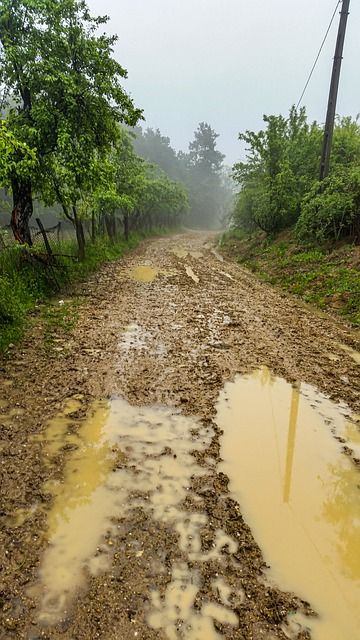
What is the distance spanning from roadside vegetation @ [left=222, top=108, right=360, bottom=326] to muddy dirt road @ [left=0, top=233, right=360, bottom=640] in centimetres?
358

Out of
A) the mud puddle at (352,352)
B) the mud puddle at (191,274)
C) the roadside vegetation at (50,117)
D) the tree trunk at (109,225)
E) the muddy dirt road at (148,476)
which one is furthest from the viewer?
the tree trunk at (109,225)

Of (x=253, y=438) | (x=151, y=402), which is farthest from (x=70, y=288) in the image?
(x=253, y=438)

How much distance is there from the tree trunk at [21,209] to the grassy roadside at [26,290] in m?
1.31

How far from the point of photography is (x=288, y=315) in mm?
9648

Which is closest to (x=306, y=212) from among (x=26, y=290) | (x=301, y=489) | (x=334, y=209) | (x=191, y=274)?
(x=334, y=209)

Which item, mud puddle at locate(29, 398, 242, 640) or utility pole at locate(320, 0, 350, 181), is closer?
mud puddle at locate(29, 398, 242, 640)

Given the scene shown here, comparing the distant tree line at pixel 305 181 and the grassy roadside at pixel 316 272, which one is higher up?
the distant tree line at pixel 305 181

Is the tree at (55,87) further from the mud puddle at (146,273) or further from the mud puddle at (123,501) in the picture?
the mud puddle at (123,501)

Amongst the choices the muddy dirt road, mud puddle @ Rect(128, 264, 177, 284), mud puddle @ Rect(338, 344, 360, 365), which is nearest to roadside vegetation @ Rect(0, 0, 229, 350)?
mud puddle @ Rect(128, 264, 177, 284)

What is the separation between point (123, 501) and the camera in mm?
3570

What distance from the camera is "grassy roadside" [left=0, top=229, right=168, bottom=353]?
7410mm

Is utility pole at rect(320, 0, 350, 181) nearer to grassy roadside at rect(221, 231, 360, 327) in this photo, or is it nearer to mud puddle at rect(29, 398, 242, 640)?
grassy roadside at rect(221, 231, 360, 327)

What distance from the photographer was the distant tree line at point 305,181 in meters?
13.6

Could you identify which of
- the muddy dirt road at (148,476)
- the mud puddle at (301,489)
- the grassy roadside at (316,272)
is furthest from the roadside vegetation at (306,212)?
the mud puddle at (301,489)
